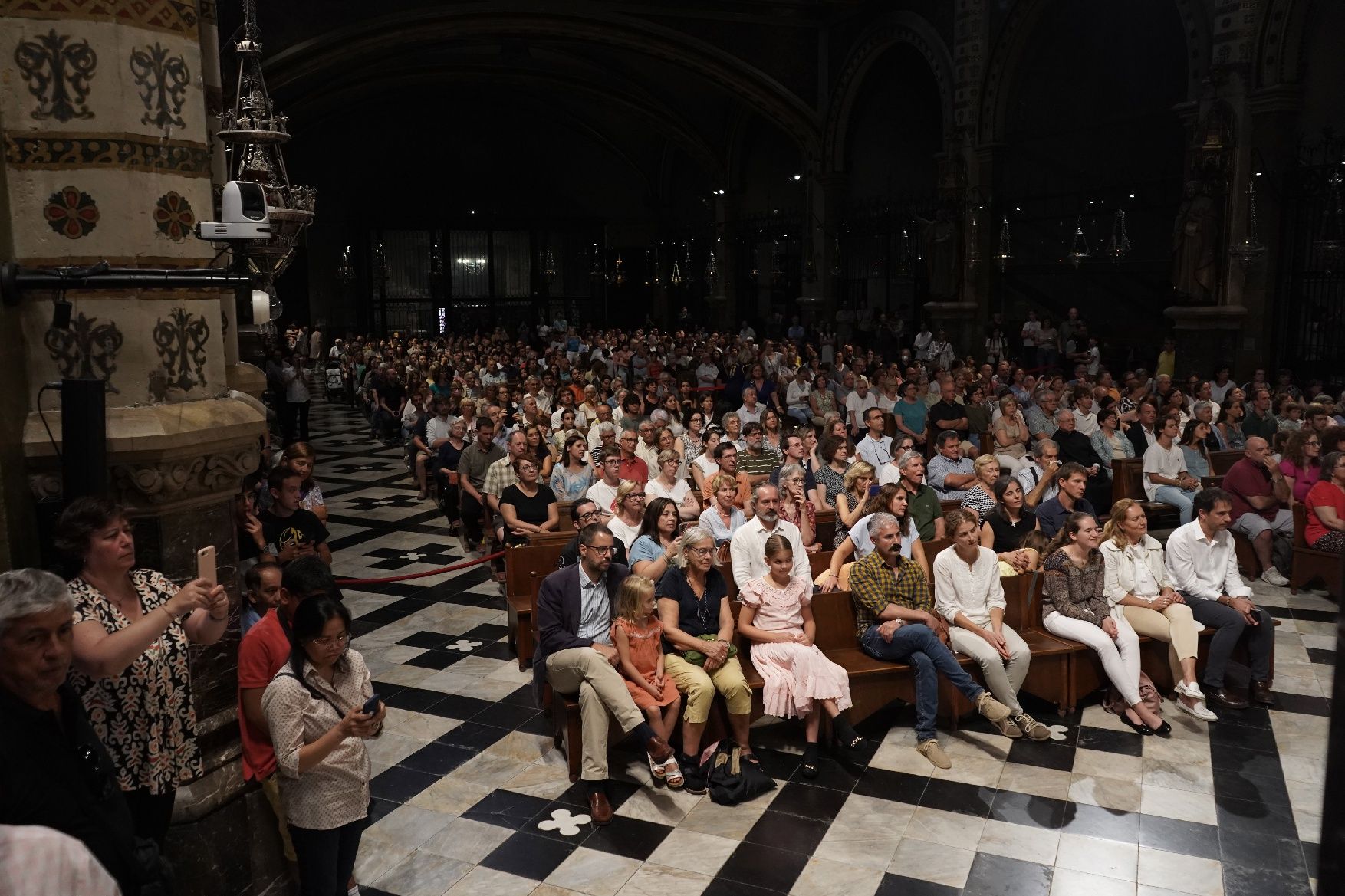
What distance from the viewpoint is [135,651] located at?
3059 mm

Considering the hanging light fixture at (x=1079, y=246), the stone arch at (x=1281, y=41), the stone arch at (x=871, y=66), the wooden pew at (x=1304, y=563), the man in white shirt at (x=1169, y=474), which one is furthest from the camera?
the stone arch at (x=871, y=66)

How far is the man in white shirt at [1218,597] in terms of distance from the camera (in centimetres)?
612

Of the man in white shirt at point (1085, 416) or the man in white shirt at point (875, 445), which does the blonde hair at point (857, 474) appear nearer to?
the man in white shirt at point (875, 445)

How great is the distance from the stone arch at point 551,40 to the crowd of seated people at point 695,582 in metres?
8.64

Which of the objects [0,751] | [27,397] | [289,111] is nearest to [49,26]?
[27,397]

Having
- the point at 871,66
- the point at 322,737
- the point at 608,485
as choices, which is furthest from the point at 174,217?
the point at 871,66

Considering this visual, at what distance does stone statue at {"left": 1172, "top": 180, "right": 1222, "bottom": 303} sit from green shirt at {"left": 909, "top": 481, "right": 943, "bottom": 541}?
874cm

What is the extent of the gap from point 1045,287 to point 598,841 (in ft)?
56.7

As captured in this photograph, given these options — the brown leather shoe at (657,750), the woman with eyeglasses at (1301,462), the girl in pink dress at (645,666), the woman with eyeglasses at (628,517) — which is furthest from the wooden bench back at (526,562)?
the woman with eyeglasses at (1301,462)

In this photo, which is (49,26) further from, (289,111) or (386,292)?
(386,292)

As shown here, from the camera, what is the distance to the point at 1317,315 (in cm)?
1380

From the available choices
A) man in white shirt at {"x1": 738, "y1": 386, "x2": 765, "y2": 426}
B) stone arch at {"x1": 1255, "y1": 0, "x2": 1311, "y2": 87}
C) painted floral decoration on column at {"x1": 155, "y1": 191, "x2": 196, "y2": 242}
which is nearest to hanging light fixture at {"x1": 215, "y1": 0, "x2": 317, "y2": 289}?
painted floral decoration on column at {"x1": 155, "y1": 191, "x2": 196, "y2": 242}

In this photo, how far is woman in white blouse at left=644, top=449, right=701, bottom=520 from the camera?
7855 mm

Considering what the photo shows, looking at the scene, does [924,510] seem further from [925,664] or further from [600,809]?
[600,809]
